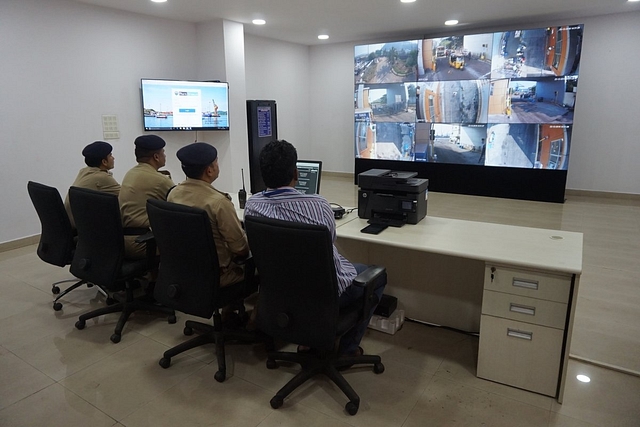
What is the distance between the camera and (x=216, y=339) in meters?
2.49

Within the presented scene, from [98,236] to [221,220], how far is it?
3.12ft

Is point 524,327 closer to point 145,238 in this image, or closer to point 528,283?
point 528,283

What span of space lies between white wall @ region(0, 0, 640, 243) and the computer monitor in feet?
11.0

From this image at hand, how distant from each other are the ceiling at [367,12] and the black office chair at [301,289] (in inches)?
160

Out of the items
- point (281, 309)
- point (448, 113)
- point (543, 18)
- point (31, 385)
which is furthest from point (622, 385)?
point (543, 18)

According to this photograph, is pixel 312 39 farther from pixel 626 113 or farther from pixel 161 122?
pixel 626 113

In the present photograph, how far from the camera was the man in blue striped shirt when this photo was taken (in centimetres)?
199

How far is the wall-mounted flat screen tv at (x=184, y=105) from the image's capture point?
5477mm

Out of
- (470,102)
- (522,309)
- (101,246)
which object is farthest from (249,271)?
(470,102)

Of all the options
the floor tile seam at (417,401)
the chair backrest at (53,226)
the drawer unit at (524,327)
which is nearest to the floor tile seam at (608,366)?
the drawer unit at (524,327)

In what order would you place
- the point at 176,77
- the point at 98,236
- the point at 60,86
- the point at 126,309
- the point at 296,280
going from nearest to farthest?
1. the point at 296,280
2. the point at 98,236
3. the point at 126,309
4. the point at 60,86
5. the point at 176,77

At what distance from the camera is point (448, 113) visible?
693 centimetres

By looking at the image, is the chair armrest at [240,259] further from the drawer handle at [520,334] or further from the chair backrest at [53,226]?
the drawer handle at [520,334]

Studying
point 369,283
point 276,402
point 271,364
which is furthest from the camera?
point 271,364
